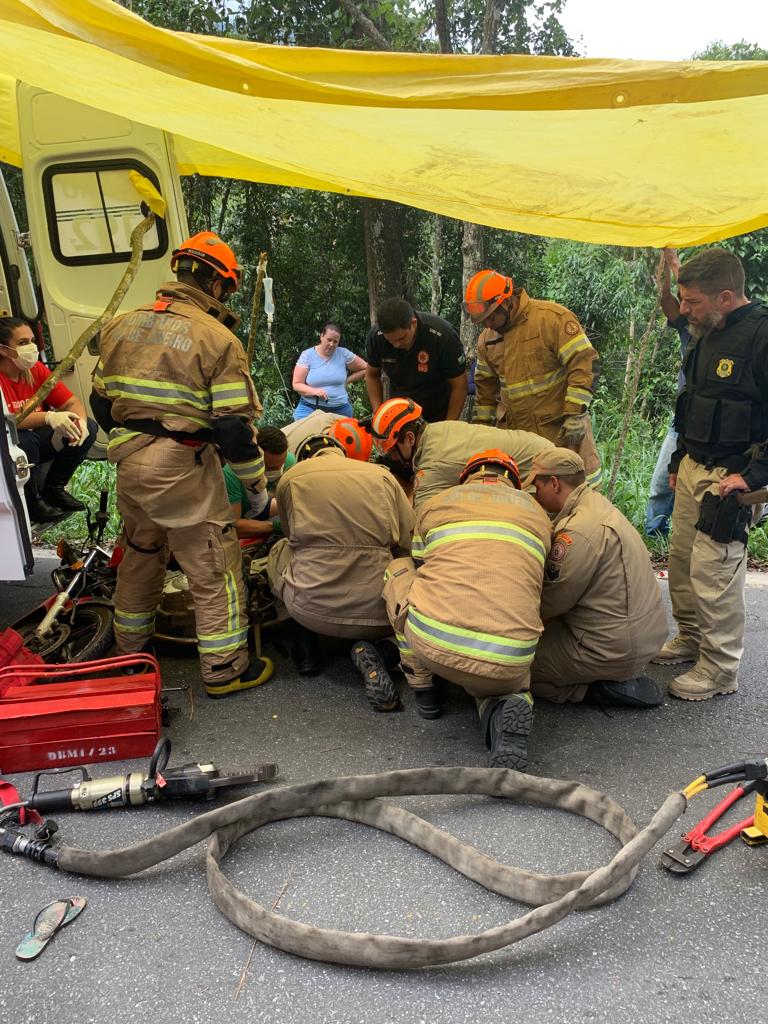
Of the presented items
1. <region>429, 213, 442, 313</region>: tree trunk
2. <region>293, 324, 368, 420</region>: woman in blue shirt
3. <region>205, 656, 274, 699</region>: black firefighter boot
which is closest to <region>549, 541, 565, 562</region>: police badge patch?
<region>205, 656, 274, 699</region>: black firefighter boot

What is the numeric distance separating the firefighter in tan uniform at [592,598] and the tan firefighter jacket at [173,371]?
1.40 metres

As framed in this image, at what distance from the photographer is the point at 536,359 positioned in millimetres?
4484

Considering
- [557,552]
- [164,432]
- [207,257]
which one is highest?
[207,257]

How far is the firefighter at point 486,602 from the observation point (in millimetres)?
2723

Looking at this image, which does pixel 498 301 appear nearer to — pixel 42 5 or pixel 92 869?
pixel 42 5

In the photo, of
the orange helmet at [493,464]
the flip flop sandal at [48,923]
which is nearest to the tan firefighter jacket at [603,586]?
the orange helmet at [493,464]

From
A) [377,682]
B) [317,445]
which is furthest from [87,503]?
[377,682]

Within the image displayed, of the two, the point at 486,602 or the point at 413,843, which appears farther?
the point at 486,602

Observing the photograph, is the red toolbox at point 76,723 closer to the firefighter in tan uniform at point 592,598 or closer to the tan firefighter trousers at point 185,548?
the tan firefighter trousers at point 185,548

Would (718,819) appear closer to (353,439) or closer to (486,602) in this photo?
(486,602)

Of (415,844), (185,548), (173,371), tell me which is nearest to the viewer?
(415,844)

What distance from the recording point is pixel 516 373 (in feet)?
15.0

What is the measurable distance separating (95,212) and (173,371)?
1.99 m

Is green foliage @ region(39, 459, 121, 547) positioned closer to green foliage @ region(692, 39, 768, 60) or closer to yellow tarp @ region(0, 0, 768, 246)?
yellow tarp @ region(0, 0, 768, 246)
